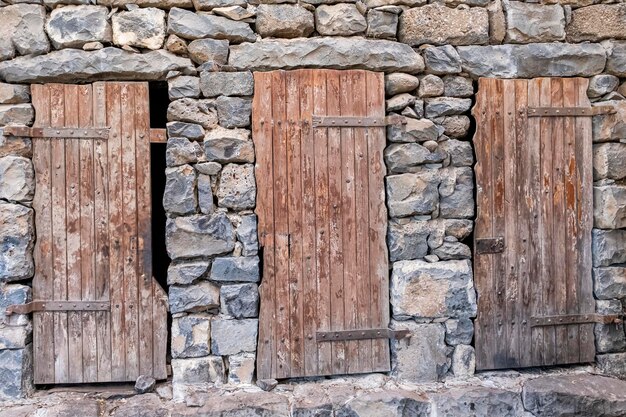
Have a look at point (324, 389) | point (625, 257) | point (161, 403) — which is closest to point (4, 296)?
point (161, 403)

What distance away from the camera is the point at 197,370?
3.12m

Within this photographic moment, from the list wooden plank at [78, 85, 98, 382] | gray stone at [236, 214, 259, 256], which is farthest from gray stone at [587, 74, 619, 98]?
wooden plank at [78, 85, 98, 382]

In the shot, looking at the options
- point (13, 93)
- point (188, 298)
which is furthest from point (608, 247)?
point (13, 93)

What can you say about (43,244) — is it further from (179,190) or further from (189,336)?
(189,336)

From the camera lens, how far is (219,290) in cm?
316

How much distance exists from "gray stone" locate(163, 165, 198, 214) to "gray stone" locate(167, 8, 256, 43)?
0.82 metres

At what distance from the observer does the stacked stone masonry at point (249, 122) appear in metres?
3.08

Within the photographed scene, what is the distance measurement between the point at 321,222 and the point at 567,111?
1.80m

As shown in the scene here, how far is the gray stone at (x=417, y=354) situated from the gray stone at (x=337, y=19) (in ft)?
6.22

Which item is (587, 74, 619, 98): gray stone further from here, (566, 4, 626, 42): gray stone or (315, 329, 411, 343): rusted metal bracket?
(315, 329, 411, 343): rusted metal bracket

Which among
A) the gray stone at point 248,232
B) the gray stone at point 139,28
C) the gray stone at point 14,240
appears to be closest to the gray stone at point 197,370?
the gray stone at point 248,232

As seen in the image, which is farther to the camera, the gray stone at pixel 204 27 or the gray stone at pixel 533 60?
the gray stone at pixel 533 60

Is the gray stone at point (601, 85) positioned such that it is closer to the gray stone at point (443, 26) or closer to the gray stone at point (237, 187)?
the gray stone at point (443, 26)

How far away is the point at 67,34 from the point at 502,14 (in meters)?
2.73
